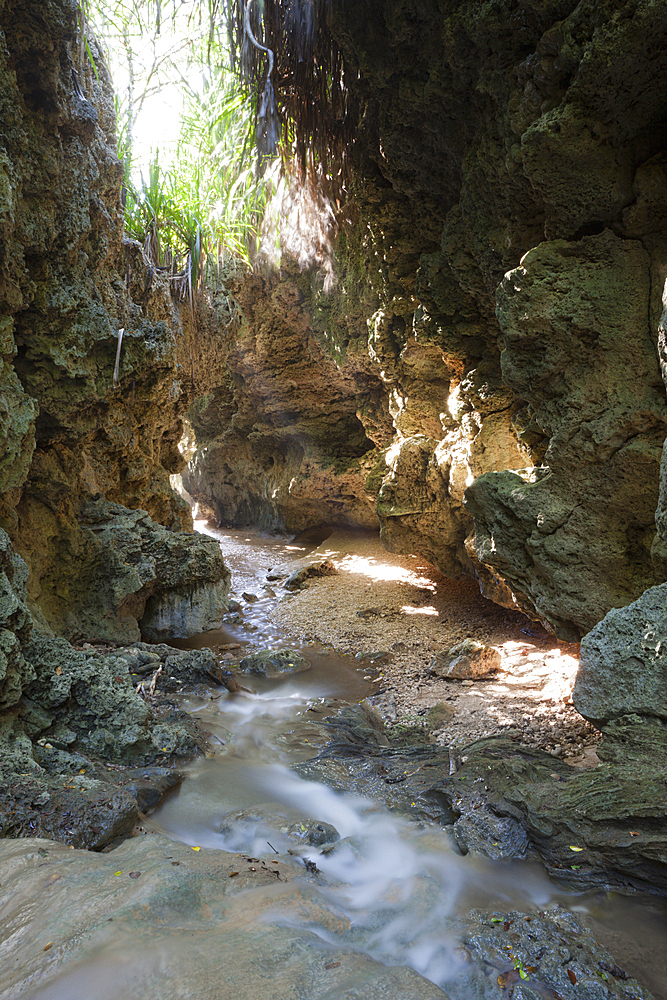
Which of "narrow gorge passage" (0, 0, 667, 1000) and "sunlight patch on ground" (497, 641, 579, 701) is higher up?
"narrow gorge passage" (0, 0, 667, 1000)

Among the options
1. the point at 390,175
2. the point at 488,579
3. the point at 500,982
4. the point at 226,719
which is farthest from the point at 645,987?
the point at 390,175

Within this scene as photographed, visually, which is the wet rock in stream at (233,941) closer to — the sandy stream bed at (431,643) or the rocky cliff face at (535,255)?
the sandy stream bed at (431,643)

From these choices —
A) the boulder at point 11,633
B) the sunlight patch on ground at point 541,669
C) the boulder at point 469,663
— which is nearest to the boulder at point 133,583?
the boulder at point 11,633

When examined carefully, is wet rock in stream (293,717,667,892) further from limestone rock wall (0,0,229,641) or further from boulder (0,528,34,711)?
limestone rock wall (0,0,229,641)

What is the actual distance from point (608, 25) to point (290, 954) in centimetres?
455

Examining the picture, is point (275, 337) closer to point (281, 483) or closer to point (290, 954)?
point (281, 483)

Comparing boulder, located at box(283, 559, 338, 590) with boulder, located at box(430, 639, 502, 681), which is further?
boulder, located at box(283, 559, 338, 590)

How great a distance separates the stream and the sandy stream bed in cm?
160

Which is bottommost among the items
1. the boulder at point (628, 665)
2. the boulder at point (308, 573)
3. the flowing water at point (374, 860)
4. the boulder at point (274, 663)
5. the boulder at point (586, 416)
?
the boulder at point (274, 663)

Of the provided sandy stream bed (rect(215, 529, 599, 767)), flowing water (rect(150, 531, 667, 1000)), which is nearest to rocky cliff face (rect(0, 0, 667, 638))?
sandy stream bed (rect(215, 529, 599, 767))

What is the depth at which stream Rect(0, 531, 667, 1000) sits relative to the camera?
4.80ft

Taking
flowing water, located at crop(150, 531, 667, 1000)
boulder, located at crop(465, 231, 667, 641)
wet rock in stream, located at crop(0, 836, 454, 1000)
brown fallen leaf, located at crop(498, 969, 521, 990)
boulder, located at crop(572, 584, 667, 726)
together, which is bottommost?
flowing water, located at crop(150, 531, 667, 1000)

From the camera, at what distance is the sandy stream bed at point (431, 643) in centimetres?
447

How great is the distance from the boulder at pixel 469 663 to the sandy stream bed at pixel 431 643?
95mm
